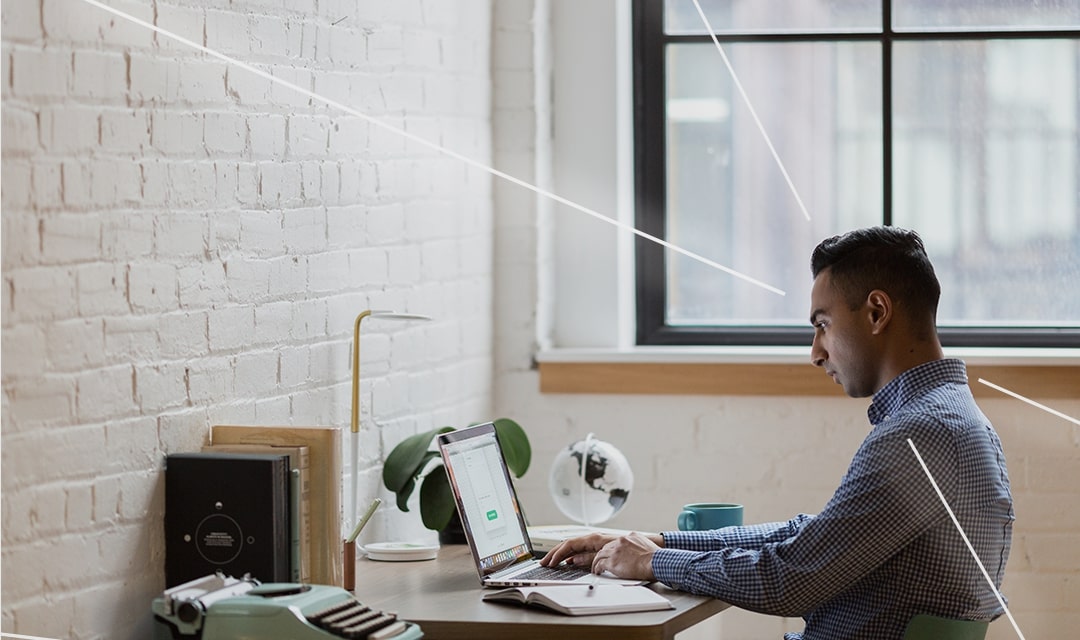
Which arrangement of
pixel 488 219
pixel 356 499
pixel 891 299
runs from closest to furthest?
1. pixel 891 299
2. pixel 356 499
3. pixel 488 219

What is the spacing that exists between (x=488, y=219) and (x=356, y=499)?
903 mm

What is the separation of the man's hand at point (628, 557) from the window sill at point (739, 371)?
953mm

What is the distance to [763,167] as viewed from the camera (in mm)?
3416

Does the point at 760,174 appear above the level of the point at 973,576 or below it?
above

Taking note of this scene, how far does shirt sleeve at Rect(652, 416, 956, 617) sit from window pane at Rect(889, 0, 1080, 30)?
1548 mm

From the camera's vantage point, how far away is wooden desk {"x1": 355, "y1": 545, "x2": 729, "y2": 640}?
1.97m

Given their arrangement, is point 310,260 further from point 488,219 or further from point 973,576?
point 973,576

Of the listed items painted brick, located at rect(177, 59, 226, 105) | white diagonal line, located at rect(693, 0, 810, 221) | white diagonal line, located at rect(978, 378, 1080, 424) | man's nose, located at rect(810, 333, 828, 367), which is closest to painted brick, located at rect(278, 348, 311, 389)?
painted brick, located at rect(177, 59, 226, 105)

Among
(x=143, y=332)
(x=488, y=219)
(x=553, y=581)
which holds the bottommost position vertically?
→ (x=553, y=581)

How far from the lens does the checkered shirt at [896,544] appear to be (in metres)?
2.02

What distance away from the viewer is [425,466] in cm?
270

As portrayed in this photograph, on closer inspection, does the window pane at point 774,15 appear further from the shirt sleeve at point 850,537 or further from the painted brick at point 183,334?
the painted brick at point 183,334

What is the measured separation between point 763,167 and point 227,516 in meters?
1.84

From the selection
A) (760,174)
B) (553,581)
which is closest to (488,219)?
(760,174)
